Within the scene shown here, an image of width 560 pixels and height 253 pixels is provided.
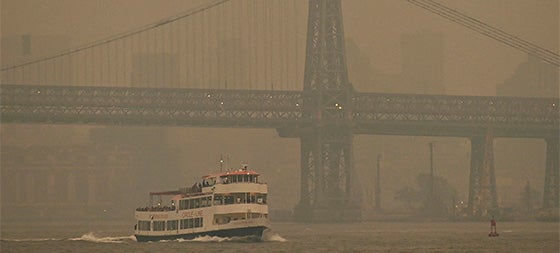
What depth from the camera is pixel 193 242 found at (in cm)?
14288

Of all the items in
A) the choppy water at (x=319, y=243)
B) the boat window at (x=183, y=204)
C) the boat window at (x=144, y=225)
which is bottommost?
the choppy water at (x=319, y=243)

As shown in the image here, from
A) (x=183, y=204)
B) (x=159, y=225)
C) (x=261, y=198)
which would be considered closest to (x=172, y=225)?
(x=159, y=225)

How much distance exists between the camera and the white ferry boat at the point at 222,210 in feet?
456

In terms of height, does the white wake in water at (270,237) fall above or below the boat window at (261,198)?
below

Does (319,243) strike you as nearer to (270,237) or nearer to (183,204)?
(270,237)

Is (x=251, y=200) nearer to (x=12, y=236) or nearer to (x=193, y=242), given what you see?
(x=193, y=242)

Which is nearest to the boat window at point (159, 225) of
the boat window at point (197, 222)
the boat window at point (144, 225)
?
the boat window at point (144, 225)

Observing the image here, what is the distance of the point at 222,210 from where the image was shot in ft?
458

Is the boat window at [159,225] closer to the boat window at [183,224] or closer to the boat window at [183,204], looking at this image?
the boat window at [183,224]

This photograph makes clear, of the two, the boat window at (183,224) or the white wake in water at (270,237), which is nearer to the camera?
the white wake in water at (270,237)

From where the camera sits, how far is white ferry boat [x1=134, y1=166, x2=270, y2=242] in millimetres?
139125

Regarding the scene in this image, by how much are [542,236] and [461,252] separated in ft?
111

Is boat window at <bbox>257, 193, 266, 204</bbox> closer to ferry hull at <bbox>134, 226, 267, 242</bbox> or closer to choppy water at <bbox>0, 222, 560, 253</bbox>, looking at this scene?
ferry hull at <bbox>134, 226, 267, 242</bbox>

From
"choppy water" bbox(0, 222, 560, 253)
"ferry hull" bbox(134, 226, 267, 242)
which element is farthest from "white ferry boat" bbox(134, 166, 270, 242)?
"choppy water" bbox(0, 222, 560, 253)
